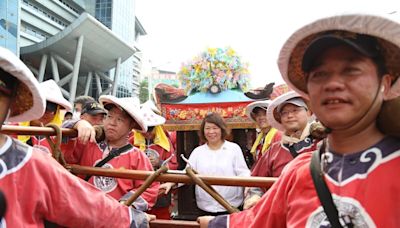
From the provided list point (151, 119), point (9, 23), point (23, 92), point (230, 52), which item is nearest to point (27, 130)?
point (23, 92)

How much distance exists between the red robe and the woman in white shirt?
71.5 inches

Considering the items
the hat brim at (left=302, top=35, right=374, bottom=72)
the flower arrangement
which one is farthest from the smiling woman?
the flower arrangement

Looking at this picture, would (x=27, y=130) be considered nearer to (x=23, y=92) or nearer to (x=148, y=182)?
(x=23, y=92)

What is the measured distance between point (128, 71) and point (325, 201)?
1955 inches

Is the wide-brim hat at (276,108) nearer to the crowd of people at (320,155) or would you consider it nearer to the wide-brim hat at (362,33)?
the crowd of people at (320,155)

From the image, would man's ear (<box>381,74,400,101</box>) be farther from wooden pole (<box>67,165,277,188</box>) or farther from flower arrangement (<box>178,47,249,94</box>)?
flower arrangement (<box>178,47,249,94</box>)

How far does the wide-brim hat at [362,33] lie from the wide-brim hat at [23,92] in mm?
1055

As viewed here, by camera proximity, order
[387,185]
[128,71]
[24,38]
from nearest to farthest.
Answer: [387,185]
[24,38]
[128,71]

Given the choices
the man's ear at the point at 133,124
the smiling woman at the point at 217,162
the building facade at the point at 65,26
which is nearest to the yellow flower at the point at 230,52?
the smiling woman at the point at 217,162

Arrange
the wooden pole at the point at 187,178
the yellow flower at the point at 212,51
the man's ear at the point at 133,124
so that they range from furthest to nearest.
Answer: the yellow flower at the point at 212,51, the man's ear at the point at 133,124, the wooden pole at the point at 187,178

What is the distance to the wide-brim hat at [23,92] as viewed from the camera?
4.51 ft

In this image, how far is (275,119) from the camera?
10.4ft

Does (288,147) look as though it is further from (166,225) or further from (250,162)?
(250,162)

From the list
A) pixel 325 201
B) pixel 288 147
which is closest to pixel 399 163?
pixel 325 201
